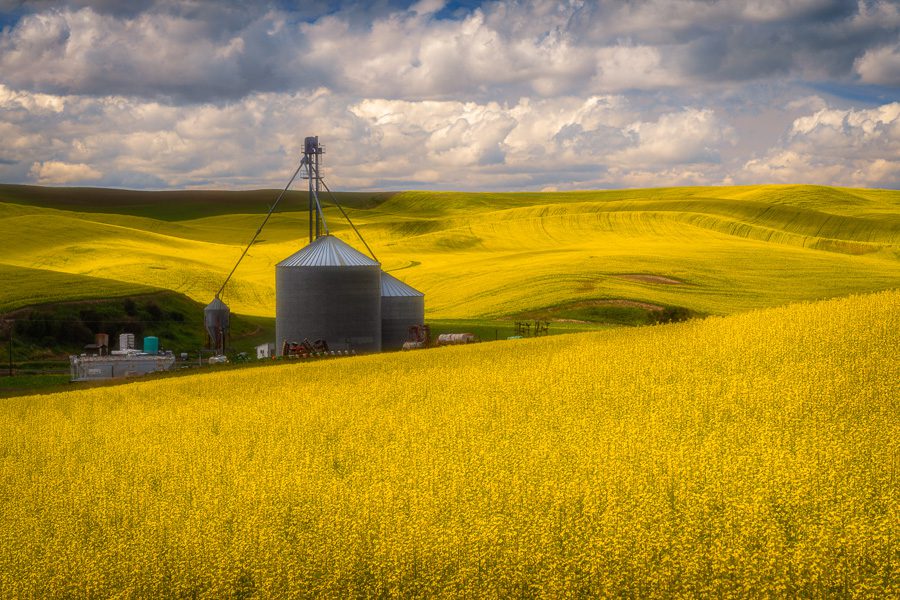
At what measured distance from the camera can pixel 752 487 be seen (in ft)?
36.3

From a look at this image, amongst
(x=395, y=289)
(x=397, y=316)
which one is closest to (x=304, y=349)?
(x=397, y=316)

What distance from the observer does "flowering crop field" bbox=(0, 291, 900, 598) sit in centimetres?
948

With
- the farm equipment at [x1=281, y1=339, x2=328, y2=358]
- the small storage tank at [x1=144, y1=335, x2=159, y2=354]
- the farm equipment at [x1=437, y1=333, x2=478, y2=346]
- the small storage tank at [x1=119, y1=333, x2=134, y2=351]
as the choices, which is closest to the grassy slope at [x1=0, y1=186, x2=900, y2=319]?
the small storage tank at [x1=119, y1=333, x2=134, y2=351]

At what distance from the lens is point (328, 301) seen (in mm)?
38750

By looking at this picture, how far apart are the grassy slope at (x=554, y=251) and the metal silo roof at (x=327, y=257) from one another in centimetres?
1476

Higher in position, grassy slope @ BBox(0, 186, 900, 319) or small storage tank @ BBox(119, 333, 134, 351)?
grassy slope @ BBox(0, 186, 900, 319)

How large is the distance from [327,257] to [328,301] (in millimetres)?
2024

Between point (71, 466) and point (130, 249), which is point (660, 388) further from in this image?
point (130, 249)

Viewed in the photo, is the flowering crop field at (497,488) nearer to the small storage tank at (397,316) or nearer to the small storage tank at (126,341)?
the small storage tank at (397,316)

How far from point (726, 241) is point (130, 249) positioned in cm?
5544

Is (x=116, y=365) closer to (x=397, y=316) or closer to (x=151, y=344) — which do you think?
(x=151, y=344)

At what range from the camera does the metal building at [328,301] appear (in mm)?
38688

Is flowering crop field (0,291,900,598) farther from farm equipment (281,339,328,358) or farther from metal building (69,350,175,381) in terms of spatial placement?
metal building (69,350,175,381)

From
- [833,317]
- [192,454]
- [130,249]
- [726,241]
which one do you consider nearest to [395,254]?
[130,249]
